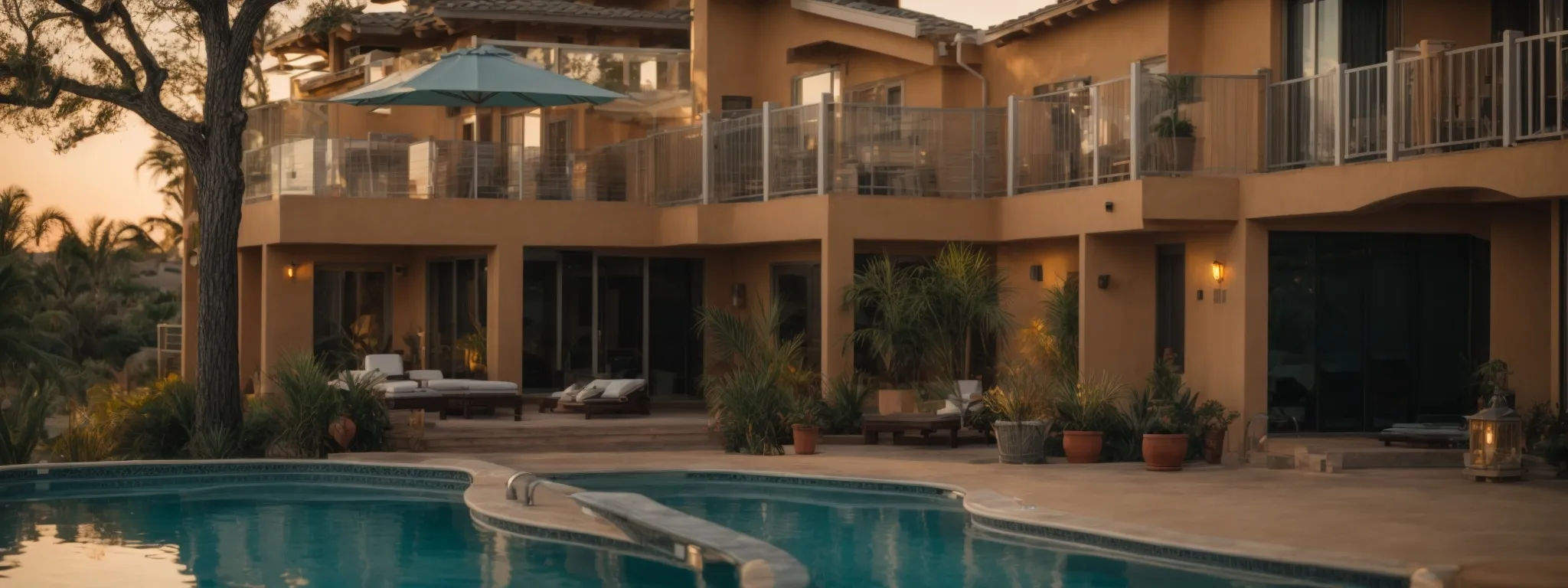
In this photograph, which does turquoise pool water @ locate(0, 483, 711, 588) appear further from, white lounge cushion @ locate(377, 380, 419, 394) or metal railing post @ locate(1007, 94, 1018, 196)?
metal railing post @ locate(1007, 94, 1018, 196)

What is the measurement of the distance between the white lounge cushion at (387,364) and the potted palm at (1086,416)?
9284 mm

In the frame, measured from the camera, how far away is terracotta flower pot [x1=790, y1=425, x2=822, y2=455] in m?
18.3

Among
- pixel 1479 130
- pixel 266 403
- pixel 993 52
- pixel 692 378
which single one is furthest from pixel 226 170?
pixel 1479 130

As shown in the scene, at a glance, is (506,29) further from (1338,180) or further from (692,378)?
(1338,180)

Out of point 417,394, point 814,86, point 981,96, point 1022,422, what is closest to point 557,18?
point 814,86

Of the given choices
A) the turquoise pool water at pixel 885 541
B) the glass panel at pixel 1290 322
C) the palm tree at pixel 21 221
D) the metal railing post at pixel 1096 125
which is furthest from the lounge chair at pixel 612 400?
the palm tree at pixel 21 221

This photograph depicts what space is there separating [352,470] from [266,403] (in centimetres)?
238

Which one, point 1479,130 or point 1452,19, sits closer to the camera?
point 1479,130

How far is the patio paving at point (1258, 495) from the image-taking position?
11.5 m

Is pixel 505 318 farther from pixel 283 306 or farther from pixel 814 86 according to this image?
pixel 814 86

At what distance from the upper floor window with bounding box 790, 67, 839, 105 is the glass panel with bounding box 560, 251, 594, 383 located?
Answer: 4.20 meters

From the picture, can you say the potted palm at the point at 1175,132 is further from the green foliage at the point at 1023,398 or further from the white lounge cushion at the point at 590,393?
the white lounge cushion at the point at 590,393

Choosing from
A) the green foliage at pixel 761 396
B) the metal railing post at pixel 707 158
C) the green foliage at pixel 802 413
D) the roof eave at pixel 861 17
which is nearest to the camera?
the green foliage at pixel 802 413

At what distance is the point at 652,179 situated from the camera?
2327cm
